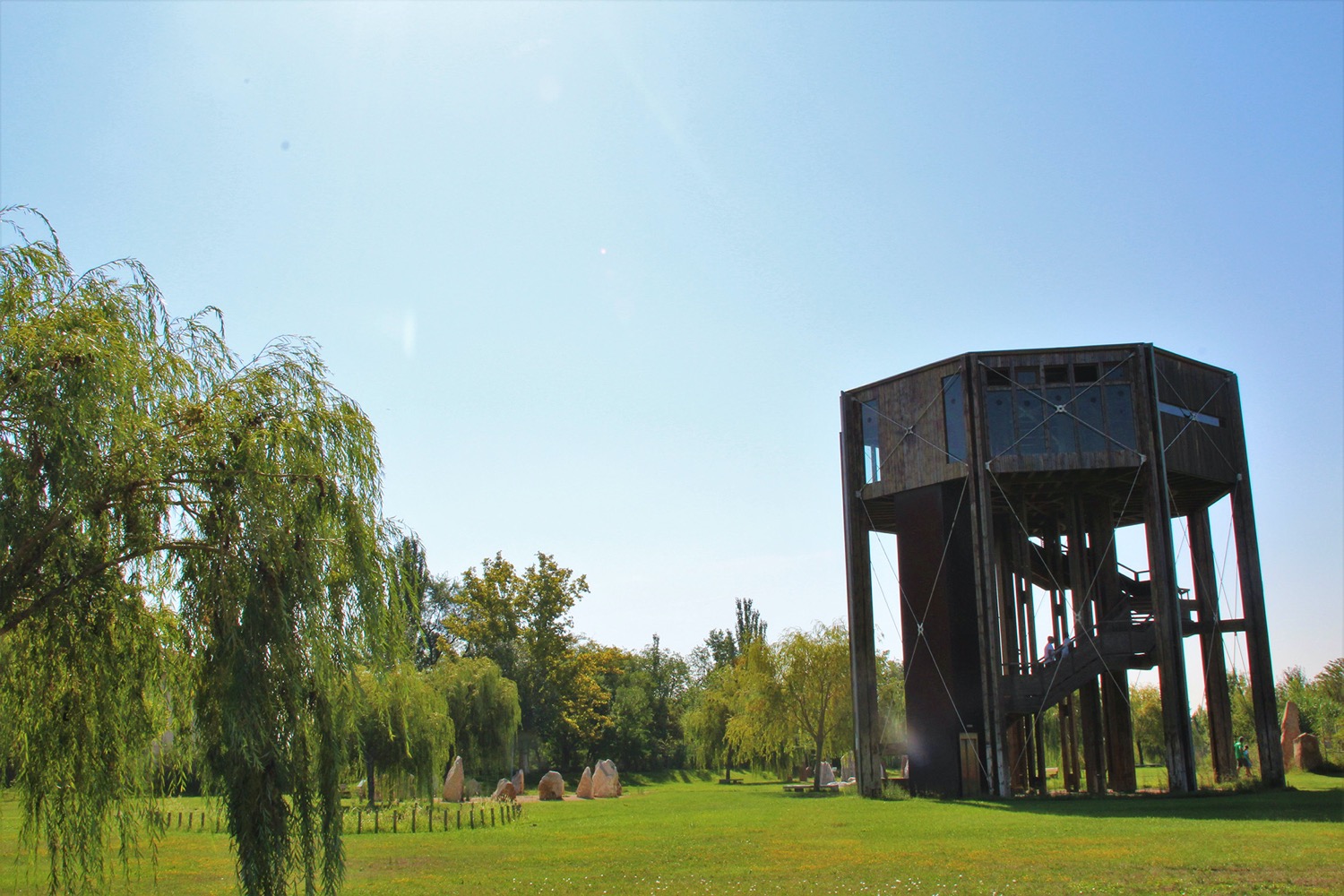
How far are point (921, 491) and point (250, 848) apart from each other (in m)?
24.2

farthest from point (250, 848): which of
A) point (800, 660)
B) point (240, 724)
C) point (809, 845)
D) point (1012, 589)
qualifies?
point (800, 660)

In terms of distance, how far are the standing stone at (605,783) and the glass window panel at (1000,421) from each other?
24979mm

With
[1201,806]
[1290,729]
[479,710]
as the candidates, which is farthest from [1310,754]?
[479,710]

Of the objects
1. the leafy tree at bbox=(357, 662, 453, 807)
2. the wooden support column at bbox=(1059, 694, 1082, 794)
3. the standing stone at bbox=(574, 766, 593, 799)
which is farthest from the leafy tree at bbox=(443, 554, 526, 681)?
the wooden support column at bbox=(1059, 694, 1082, 794)

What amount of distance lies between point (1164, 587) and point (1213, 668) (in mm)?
5069

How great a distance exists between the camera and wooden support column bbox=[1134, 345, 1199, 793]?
2722 cm

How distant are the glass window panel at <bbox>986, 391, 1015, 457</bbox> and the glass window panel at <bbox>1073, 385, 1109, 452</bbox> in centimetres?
175

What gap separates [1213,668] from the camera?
102 ft

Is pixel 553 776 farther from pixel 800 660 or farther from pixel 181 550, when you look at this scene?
pixel 181 550

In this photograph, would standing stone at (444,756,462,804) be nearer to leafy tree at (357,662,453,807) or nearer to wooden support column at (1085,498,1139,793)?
leafy tree at (357,662,453,807)

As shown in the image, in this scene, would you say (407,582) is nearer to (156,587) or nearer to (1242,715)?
(156,587)

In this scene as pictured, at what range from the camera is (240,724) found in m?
10.0

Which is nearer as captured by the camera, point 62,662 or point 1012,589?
point 62,662

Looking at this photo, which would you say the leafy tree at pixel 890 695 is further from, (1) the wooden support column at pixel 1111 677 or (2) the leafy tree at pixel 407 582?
(2) the leafy tree at pixel 407 582
